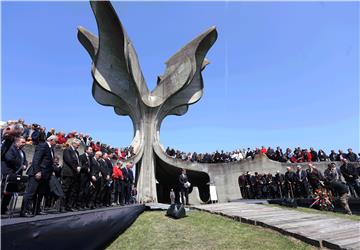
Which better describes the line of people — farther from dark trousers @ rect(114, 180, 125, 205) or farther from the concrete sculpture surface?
the concrete sculpture surface

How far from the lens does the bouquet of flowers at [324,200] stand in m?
10.6

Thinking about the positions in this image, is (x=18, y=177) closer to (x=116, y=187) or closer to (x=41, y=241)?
(x=41, y=241)

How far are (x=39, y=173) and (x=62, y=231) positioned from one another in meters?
1.87

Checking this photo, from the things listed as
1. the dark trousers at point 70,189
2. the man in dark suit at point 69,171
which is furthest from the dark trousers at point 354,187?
the man in dark suit at point 69,171

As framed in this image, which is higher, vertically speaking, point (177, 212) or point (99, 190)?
point (99, 190)

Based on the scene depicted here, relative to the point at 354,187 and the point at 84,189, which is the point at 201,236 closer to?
the point at 84,189

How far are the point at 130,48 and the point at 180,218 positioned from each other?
16453 millimetres

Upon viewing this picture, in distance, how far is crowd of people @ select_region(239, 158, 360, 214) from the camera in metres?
11.1

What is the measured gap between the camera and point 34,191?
518cm

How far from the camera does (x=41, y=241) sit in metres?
3.19

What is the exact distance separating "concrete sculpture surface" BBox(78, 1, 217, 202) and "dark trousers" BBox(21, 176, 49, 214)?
54.4 ft

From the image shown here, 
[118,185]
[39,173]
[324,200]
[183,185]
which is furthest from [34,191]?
[183,185]

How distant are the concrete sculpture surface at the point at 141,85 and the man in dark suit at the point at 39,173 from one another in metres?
16.3

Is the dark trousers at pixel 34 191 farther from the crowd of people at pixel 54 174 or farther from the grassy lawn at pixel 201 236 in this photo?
the grassy lawn at pixel 201 236
